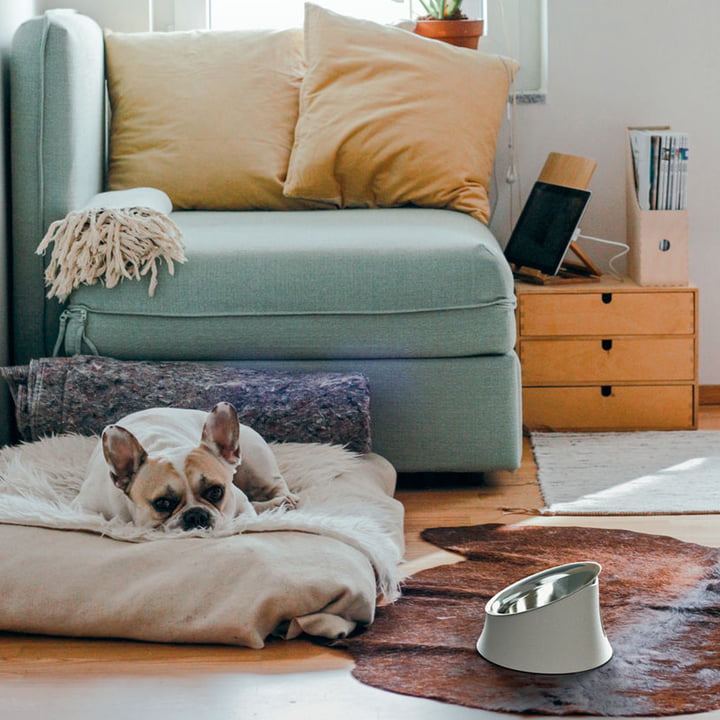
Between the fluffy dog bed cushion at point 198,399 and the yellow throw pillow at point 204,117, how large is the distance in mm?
842

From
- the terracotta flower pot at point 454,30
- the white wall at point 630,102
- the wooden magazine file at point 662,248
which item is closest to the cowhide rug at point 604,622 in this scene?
the wooden magazine file at point 662,248

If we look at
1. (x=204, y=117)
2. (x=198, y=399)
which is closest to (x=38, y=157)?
(x=204, y=117)

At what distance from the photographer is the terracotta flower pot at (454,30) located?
3.10 metres

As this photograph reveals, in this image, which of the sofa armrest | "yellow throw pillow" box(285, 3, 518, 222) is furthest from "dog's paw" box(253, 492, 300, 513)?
"yellow throw pillow" box(285, 3, 518, 222)

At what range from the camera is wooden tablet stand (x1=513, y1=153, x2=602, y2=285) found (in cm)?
289

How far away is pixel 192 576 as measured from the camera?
64.0 inches

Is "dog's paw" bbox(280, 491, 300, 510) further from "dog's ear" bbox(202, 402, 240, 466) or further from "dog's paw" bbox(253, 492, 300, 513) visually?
"dog's ear" bbox(202, 402, 240, 466)

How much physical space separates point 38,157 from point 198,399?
692mm

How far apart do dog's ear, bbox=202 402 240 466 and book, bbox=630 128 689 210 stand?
1.46 m

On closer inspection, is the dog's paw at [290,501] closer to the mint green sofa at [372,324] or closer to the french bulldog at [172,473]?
the french bulldog at [172,473]

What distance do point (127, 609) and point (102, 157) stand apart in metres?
1.58

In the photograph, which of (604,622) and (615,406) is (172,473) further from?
(615,406)

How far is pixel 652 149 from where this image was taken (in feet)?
9.25

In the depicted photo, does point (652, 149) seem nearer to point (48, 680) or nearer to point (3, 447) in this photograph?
point (3, 447)
